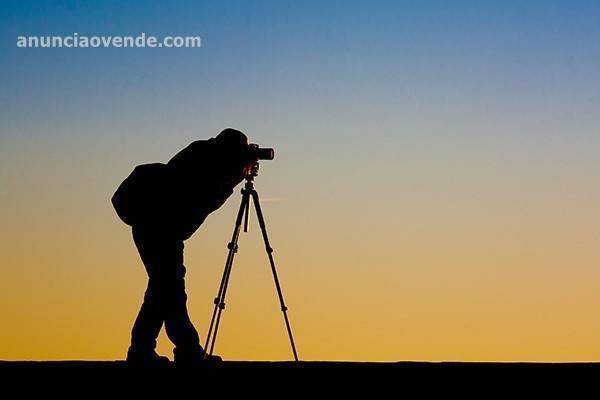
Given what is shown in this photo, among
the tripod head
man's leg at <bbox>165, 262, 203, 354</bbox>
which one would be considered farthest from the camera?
man's leg at <bbox>165, 262, 203, 354</bbox>

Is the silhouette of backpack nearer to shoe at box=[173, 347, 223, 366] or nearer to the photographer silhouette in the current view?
the photographer silhouette

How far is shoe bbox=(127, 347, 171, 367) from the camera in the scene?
10.6 m

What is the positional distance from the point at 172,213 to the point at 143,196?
320 mm

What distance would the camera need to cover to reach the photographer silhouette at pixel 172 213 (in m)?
10.5

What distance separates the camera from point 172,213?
10.6 metres

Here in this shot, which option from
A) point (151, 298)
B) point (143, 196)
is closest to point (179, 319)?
point (151, 298)
